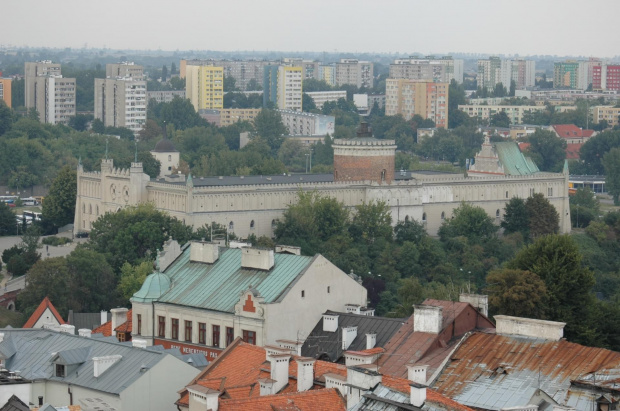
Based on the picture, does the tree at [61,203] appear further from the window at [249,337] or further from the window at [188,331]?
the window at [249,337]

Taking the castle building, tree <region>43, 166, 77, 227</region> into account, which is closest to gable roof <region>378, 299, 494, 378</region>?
the castle building

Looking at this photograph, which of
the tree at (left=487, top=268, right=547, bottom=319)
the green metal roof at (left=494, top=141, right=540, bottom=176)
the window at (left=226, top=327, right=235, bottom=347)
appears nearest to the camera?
the window at (left=226, top=327, right=235, bottom=347)

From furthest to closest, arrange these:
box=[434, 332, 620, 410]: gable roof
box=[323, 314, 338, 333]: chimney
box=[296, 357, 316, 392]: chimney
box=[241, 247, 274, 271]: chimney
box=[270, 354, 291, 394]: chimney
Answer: box=[241, 247, 274, 271]: chimney, box=[323, 314, 338, 333]: chimney, box=[270, 354, 291, 394]: chimney, box=[434, 332, 620, 410]: gable roof, box=[296, 357, 316, 392]: chimney

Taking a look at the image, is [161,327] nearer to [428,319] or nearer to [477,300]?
[477,300]

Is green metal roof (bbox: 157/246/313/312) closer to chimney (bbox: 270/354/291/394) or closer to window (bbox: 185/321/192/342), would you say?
window (bbox: 185/321/192/342)

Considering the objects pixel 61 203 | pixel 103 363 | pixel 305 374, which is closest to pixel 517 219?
pixel 61 203

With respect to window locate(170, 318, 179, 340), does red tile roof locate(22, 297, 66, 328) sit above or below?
below

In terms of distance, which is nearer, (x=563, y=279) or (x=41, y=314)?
(x=563, y=279)
